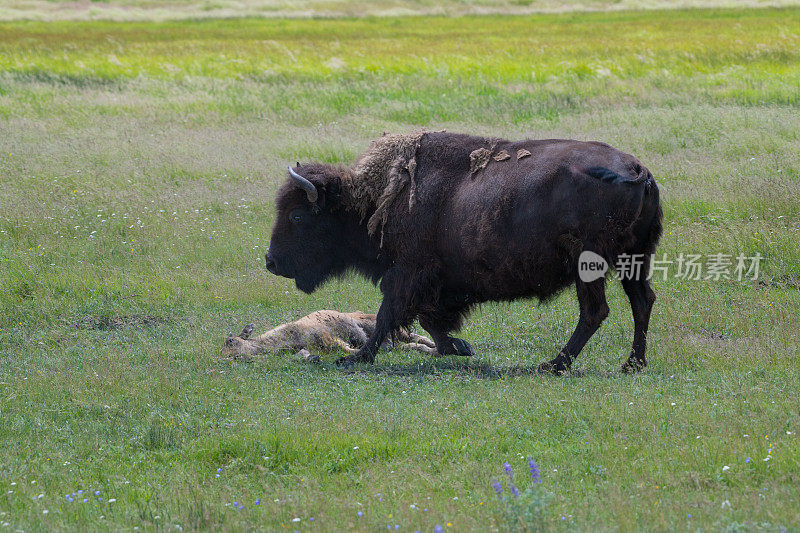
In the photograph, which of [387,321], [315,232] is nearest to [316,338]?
[387,321]

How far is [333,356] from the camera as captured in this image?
30.3 ft

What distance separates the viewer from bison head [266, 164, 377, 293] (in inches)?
364

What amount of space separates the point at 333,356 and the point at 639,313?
10.0 ft

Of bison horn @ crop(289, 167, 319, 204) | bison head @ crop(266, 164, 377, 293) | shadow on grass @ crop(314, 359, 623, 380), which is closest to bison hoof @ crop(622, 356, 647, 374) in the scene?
shadow on grass @ crop(314, 359, 623, 380)

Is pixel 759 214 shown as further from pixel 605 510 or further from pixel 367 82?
pixel 367 82

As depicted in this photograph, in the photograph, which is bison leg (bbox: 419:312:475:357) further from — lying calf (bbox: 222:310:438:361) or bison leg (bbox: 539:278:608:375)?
bison leg (bbox: 539:278:608:375)

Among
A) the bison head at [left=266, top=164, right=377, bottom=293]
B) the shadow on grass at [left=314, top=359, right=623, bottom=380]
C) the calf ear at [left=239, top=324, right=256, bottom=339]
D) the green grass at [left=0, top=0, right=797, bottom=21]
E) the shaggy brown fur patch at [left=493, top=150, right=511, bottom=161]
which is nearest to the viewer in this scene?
the shadow on grass at [left=314, top=359, right=623, bottom=380]

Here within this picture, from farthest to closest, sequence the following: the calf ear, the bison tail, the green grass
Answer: the green grass
the calf ear
the bison tail

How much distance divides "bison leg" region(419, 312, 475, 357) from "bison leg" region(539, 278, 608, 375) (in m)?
1.11

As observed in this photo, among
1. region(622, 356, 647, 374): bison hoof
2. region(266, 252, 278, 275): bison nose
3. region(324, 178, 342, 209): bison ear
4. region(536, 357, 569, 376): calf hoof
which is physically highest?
region(324, 178, 342, 209): bison ear

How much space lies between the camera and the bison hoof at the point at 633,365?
25.9 ft

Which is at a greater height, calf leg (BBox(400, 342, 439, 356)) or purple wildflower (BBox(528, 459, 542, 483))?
purple wildflower (BBox(528, 459, 542, 483))

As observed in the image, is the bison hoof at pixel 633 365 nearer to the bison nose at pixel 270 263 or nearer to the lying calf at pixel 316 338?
the lying calf at pixel 316 338

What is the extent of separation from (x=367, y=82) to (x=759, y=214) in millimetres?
15282
